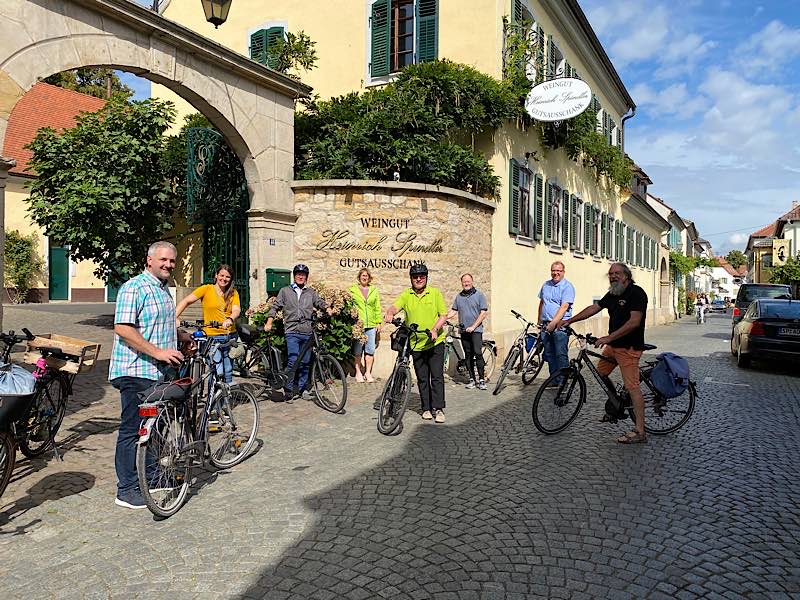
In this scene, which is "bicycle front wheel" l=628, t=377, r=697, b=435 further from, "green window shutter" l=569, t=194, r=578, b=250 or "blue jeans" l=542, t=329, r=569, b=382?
"green window shutter" l=569, t=194, r=578, b=250

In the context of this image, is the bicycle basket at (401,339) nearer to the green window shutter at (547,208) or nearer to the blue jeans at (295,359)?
the blue jeans at (295,359)

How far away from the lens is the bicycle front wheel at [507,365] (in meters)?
8.87

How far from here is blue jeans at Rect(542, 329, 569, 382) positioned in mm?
8430

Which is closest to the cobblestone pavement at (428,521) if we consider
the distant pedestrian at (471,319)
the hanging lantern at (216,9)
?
the distant pedestrian at (471,319)

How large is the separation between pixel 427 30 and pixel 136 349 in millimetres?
10939

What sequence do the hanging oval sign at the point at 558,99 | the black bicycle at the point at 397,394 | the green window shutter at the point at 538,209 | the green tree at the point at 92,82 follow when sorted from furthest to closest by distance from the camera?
the green tree at the point at 92,82 → the green window shutter at the point at 538,209 → the hanging oval sign at the point at 558,99 → the black bicycle at the point at 397,394

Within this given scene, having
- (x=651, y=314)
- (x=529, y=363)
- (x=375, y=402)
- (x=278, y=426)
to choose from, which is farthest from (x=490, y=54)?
(x=651, y=314)

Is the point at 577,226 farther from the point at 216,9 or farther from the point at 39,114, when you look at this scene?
the point at 39,114

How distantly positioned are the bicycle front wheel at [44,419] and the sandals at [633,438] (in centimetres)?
509

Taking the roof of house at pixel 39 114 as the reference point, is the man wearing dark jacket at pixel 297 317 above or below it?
below

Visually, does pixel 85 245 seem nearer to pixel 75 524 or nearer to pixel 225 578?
pixel 75 524

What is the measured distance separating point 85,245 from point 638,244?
968 inches

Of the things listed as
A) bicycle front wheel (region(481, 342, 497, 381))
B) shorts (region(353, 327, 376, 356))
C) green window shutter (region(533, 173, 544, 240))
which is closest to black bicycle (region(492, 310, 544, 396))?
bicycle front wheel (region(481, 342, 497, 381))

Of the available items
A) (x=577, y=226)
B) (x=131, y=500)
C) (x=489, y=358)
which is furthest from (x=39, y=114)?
(x=131, y=500)
